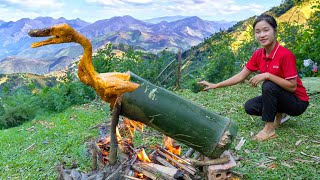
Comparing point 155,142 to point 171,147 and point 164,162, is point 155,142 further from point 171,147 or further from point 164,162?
point 164,162

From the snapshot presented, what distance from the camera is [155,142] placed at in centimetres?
483

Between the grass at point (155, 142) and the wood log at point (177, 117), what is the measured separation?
2.69 feet

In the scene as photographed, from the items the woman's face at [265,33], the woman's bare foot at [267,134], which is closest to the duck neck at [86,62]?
the woman's face at [265,33]

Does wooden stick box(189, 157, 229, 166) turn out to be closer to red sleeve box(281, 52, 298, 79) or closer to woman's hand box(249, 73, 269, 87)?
woman's hand box(249, 73, 269, 87)

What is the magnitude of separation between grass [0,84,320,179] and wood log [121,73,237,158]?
0.82 m

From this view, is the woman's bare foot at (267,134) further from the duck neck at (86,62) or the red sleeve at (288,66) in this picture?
the duck neck at (86,62)

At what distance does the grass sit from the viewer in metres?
3.97

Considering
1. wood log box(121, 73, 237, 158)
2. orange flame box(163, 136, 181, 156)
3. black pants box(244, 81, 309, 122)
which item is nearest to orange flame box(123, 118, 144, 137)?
orange flame box(163, 136, 181, 156)

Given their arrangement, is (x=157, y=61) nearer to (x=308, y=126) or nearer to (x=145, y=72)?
(x=145, y=72)

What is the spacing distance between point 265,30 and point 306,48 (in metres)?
4.89

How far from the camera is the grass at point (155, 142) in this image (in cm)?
397

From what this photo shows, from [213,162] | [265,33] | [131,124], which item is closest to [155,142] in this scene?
[131,124]

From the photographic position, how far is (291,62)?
4.15 m

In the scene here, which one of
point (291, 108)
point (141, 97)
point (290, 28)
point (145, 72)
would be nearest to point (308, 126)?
point (291, 108)
